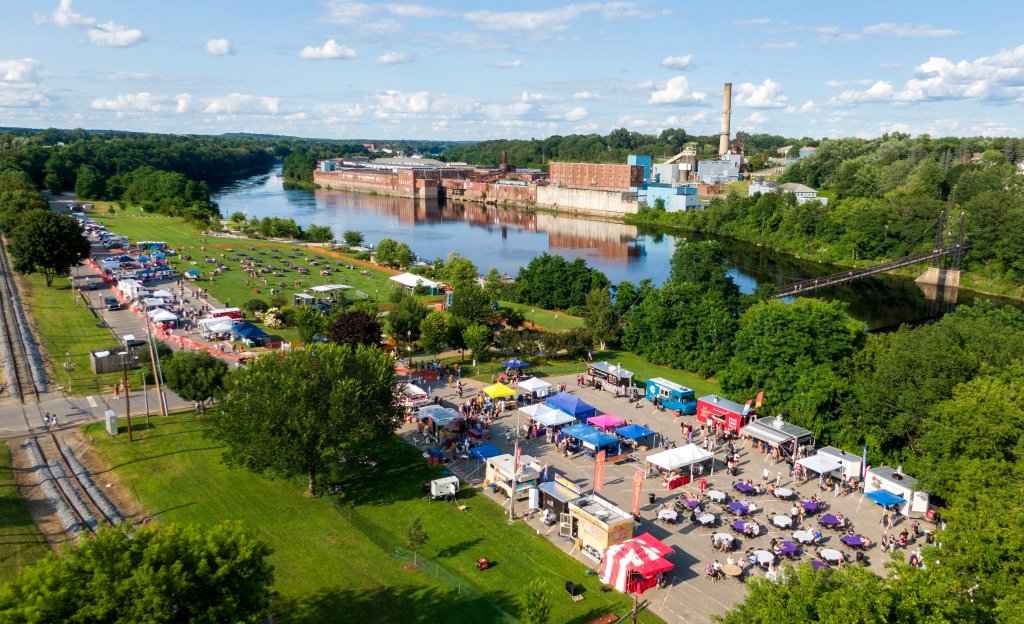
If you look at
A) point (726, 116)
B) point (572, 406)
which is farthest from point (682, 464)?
point (726, 116)

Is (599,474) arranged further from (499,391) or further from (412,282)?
(412,282)

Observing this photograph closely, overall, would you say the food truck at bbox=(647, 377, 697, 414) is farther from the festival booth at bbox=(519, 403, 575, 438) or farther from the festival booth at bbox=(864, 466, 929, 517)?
the festival booth at bbox=(864, 466, 929, 517)

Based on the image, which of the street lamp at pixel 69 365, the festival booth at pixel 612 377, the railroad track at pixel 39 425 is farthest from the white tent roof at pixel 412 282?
the railroad track at pixel 39 425

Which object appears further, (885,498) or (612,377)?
(612,377)

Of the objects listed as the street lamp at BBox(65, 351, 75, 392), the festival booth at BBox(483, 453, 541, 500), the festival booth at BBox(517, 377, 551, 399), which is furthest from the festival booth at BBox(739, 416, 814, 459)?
the street lamp at BBox(65, 351, 75, 392)

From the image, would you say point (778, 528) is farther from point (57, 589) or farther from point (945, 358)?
point (57, 589)

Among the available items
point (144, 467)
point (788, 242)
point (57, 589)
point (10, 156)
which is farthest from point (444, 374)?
point (10, 156)

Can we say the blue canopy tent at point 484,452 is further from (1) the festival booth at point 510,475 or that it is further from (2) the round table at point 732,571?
(2) the round table at point 732,571
